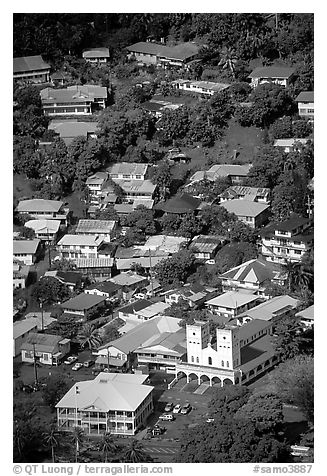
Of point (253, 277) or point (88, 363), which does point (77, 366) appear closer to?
point (88, 363)

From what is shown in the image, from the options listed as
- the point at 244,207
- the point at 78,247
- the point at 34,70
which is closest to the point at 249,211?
the point at 244,207

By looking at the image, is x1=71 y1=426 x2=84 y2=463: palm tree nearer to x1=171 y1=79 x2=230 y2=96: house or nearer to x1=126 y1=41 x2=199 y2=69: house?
x1=171 y1=79 x2=230 y2=96: house

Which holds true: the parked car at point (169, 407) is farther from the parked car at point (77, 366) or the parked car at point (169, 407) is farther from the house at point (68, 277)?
the house at point (68, 277)

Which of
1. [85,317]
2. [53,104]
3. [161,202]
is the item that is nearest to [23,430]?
[85,317]

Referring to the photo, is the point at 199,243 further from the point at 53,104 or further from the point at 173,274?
the point at 53,104

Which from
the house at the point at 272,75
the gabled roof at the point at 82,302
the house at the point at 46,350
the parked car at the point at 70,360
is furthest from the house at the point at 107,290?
the house at the point at 272,75

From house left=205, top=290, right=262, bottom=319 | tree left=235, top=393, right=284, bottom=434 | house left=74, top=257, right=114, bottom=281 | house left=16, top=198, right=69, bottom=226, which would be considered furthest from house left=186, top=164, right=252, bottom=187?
tree left=235, top=393, right=284, bottom=434
